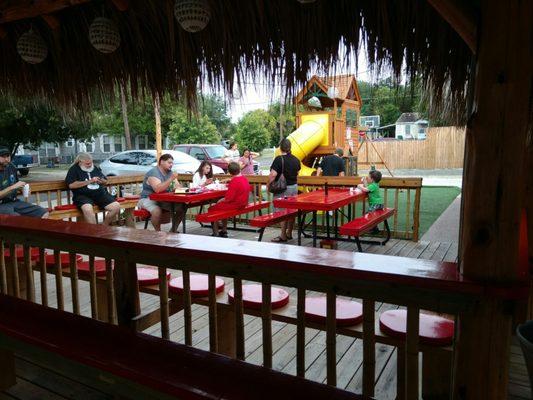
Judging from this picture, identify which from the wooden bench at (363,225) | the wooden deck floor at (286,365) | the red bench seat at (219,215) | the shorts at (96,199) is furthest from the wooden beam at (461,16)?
the shorts at (96,199)

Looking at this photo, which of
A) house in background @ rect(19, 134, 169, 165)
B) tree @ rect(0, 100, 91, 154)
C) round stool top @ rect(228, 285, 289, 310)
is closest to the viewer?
round stool top @ rect(228, 285, 289, 310)

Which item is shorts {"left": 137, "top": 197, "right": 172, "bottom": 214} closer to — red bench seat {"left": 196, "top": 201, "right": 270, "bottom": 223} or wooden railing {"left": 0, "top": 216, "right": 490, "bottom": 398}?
red bench seat {"left": 196, "top": 201, "right": 270, "bottom": 223}

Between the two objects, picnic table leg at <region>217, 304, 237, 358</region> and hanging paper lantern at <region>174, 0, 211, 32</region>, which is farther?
picnic table leg at <region>217, 304, 237, 358</region>

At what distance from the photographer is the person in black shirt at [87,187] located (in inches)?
237

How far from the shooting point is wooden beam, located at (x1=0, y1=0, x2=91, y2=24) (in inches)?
105

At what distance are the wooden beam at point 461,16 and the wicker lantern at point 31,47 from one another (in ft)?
9.82

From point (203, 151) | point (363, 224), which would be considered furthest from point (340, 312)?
point (203, 151)

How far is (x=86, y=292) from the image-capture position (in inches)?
163

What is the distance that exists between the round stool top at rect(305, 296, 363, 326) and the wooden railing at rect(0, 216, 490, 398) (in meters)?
0.04

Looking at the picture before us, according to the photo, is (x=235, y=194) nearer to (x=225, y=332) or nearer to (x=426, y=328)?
(x=225, y=332)

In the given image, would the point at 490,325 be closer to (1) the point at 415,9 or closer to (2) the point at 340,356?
(1) the point at 415,9

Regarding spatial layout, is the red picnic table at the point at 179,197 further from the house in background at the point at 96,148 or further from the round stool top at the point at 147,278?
the house in background at the point at 96,148

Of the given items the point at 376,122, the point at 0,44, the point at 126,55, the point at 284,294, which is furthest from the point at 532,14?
the point at 376,122

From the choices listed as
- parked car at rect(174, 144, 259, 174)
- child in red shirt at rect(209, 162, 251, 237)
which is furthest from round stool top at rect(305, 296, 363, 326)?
parked car at rect(174, 144, 259, 174)
